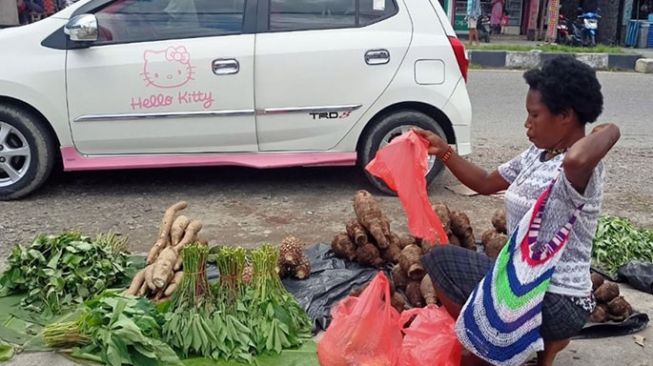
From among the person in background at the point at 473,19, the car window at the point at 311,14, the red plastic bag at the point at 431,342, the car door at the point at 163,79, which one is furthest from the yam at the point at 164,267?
the person in background at the point at 473,19

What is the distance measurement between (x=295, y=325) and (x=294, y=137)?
245 cm

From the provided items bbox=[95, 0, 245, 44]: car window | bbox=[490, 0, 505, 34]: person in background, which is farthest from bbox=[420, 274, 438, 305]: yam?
bbox=[490, 0, 505, 34]: person in background

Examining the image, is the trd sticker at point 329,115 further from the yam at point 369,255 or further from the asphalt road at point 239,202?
the yam at point 369,255

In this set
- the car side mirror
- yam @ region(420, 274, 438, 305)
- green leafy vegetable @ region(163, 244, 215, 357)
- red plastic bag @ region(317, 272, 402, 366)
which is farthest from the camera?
the car side mirror

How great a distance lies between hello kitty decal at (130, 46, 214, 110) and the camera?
5648 millimetres

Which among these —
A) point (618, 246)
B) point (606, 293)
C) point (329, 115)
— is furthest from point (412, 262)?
point (329, 115)

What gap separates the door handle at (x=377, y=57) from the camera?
19.3 ft

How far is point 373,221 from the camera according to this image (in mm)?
4480

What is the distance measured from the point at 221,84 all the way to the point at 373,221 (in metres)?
1.89

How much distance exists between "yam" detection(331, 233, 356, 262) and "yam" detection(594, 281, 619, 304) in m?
1.41

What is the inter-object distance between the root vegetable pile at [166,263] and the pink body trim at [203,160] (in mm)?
1616

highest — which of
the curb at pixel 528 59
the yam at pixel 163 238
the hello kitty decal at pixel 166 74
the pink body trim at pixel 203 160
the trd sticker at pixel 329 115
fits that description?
the hello kitty decal at pixel 166 74

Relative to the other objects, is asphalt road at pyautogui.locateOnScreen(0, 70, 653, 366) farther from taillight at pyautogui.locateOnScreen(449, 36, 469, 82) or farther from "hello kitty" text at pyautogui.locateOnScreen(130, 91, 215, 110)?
taillight at pyautogui.locateOnScreen(449, 36, 469, 82)

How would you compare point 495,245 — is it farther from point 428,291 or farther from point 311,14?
point 311,14
